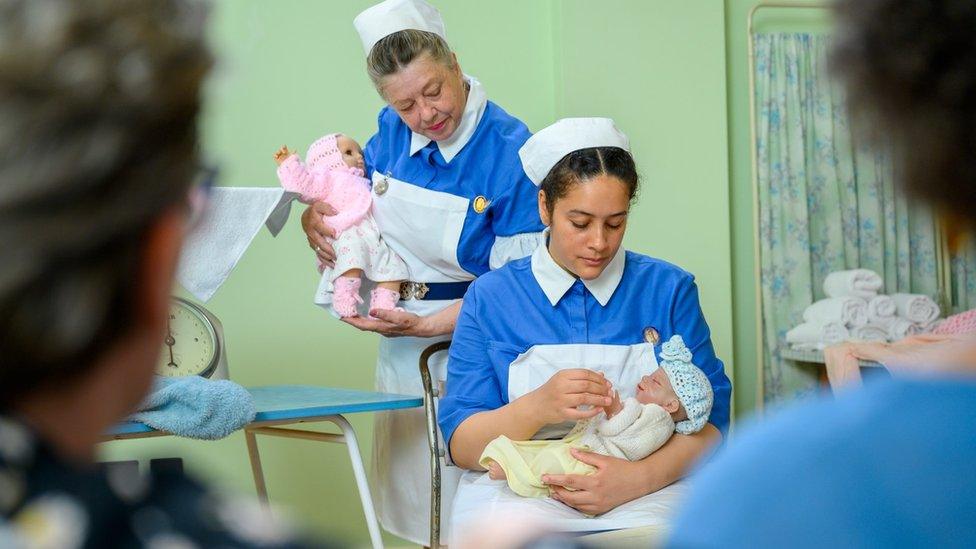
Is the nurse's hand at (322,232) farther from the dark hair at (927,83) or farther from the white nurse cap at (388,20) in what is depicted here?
the dark hair at (927,83)

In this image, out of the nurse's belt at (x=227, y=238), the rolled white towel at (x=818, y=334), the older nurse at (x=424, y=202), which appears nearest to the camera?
the older nurse at (x=424, y=202)

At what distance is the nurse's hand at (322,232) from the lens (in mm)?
2723

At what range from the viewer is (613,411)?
2072mm

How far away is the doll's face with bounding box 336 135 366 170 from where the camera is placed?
9.14 feet

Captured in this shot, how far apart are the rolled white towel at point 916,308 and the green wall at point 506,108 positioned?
54 centimetres

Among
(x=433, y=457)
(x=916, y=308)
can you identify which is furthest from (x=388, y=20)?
(x=916, y=308)

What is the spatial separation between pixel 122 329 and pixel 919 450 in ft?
1.47

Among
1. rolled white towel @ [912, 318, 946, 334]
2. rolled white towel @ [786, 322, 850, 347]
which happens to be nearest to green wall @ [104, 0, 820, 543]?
rolled white towel @ [786, 322, 850, 347]

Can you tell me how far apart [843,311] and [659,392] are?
6.87 ft

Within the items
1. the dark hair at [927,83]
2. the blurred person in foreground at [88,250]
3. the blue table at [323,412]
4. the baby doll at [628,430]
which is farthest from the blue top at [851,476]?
the blue table at [323,412]

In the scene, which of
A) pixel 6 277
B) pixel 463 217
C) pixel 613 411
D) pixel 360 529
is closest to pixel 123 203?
pixel 6 277

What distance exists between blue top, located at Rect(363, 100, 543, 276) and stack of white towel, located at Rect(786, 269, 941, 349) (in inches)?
71.7

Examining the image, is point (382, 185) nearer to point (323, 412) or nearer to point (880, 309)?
point (323, 412)

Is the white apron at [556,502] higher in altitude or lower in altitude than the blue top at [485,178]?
lower
